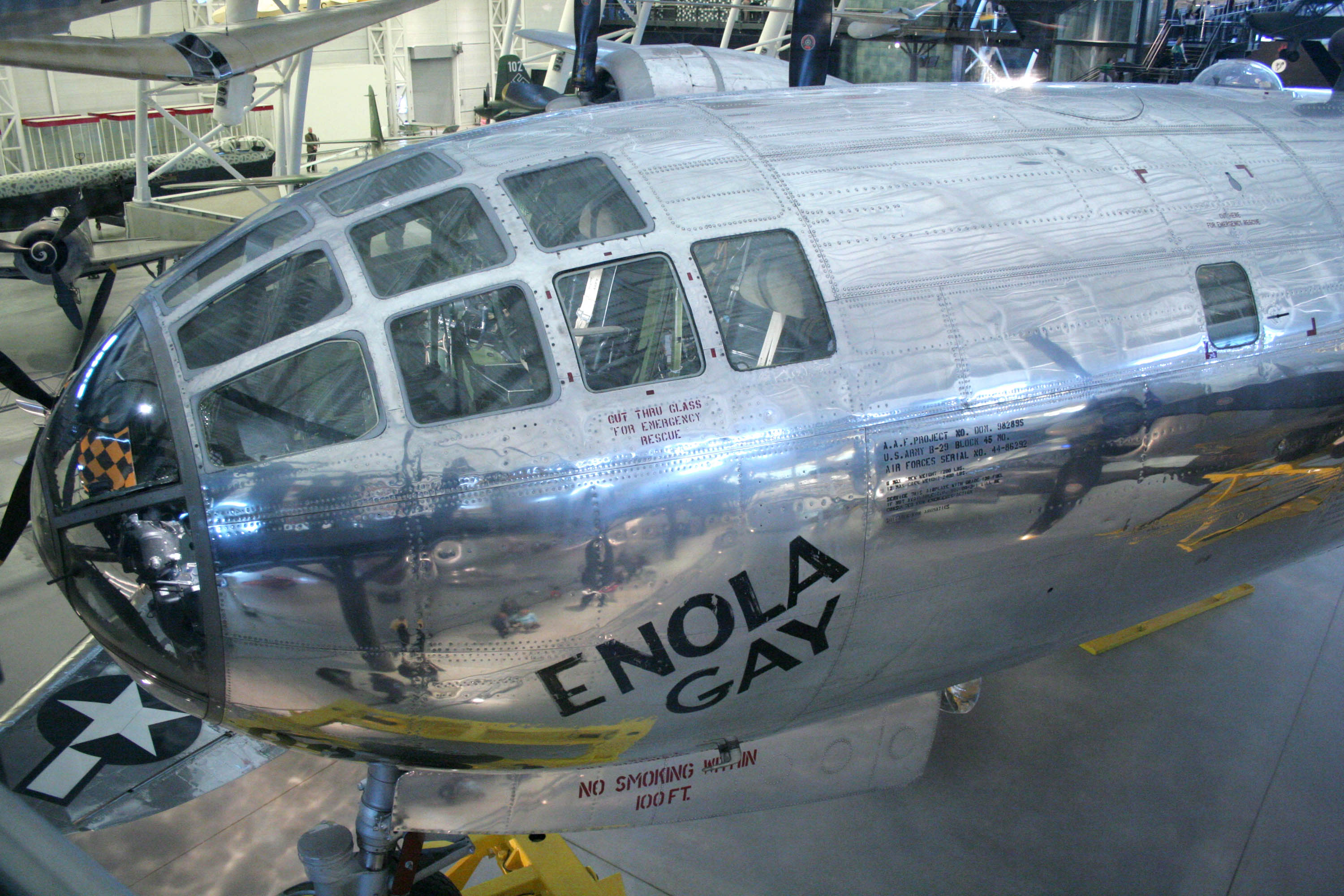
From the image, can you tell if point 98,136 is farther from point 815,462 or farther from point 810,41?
point 815,462

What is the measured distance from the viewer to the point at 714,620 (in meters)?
4.54

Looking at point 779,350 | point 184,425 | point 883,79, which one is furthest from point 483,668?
point 883,79

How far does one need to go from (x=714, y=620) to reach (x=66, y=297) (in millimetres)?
17067

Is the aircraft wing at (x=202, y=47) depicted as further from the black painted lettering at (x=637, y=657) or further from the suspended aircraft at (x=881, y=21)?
the black painted lettering at (x=637, y=657)

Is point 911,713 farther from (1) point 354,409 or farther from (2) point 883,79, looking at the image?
(2) point 883,79

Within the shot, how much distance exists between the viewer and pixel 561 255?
177 inches

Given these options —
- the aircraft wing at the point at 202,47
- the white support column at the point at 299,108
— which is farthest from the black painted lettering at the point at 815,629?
the white support column at the point at 299,108

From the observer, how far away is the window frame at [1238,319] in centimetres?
538

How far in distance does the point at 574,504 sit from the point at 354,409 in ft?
3.39

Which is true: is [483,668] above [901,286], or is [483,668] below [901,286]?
below

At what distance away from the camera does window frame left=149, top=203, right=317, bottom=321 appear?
15.0ft

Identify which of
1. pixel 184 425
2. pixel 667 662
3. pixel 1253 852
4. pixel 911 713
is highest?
pixel 184 425

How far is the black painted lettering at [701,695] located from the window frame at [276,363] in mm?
1830

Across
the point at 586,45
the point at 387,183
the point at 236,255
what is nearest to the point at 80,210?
the point at 586,45
